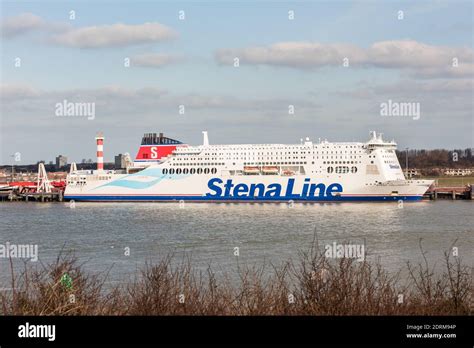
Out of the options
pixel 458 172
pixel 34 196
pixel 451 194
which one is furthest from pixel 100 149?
pixel 458 172

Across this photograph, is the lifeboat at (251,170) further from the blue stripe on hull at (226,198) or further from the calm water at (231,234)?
the calm water at (231,234)

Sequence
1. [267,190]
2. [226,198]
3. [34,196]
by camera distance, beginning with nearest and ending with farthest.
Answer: [267,190] < [226,198] < [34,196]

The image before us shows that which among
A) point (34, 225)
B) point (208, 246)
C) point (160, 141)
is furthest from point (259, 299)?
point (160, 141)

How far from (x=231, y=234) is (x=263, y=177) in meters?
19.0

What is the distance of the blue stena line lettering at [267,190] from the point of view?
38875 millimetres

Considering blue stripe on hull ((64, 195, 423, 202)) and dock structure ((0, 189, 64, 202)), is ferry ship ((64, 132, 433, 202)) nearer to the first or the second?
blue stripe on hull ((64, 195, 423, 202))

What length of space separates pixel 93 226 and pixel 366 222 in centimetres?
1069

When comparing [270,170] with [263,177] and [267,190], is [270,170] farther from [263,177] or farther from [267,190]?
[267,190]

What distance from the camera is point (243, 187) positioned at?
40312mm

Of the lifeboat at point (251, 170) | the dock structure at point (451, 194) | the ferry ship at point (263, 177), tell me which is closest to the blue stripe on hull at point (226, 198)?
the ferry ship at point (263, 177)

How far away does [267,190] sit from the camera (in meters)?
39.8

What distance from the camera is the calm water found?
52.5 ft

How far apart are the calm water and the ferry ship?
4.58 meters
